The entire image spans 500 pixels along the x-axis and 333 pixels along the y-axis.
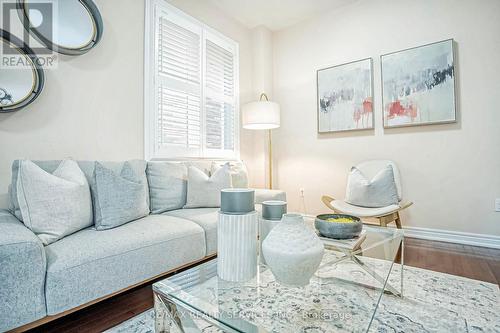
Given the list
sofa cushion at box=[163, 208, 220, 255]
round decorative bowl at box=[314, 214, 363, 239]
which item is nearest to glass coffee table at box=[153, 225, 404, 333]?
round decorative bowl at box=[314, 214, 363, 239]

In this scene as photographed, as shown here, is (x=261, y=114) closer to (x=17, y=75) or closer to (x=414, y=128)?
(x=414, y=128)

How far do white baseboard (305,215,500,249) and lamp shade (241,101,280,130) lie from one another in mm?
1957

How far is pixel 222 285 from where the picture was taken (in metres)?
0.97

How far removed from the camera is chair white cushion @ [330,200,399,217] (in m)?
2.24

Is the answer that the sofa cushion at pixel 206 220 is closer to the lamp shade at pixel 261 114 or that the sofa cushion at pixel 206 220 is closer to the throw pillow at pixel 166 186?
the throw pillow at pixel 166 186

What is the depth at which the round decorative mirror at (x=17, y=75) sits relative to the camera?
63.6 inches

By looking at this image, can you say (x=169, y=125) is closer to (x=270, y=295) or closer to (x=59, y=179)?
(x=59, y=179)

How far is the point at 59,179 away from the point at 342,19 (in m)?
3.50

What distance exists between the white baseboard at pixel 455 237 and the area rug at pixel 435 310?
3.21 ft

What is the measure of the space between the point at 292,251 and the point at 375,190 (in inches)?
77.1

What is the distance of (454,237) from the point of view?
100 inches

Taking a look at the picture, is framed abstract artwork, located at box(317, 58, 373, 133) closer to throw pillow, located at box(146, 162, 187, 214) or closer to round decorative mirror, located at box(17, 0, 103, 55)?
throw pillow, located at box(146, 162, 187, 214)

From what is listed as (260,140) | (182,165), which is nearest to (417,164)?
(260,140)
